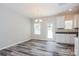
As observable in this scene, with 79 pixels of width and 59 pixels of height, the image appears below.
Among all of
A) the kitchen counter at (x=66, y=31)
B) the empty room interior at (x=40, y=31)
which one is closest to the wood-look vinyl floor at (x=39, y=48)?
the empty room interior at (x=40, y=31)

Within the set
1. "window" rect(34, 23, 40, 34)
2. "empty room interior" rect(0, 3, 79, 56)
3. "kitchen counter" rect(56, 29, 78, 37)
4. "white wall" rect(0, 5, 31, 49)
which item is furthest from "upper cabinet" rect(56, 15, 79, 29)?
"white wall" rect(0, 5, 31, 49)

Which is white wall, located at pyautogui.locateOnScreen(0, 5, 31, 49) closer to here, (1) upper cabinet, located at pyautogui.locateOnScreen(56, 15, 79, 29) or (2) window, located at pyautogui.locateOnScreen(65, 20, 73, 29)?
(1) upper cabinet, located at pyautogui.locateOnScreen(56, 15, 79, 29)

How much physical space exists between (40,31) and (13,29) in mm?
1041

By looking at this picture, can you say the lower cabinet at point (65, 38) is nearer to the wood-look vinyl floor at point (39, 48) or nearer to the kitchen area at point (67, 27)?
the kitchen area at point (67, 27)

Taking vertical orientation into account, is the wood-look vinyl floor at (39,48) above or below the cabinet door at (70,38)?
below

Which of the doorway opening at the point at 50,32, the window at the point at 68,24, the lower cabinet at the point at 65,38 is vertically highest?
the window at the point at 68,24

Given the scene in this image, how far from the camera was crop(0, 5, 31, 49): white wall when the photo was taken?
324 cm

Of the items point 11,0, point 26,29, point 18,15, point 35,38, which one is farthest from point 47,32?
point 11,0

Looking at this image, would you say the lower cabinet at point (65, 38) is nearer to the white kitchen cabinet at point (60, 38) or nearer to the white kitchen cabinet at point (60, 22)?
the white kitchen cabinet at point (60, 38)

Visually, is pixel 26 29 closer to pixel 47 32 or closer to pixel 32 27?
pixel 32 27

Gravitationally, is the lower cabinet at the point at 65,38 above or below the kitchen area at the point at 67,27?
below

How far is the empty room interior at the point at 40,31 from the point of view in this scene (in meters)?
3.11

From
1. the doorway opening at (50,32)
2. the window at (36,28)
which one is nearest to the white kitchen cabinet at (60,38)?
the doorway opening at (50,32)

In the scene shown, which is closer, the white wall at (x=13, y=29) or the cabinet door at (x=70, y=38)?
the cabinet door at (x=70, y=38)
